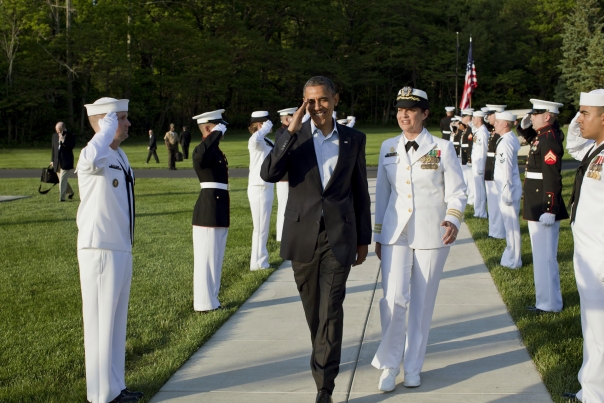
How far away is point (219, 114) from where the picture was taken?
313 inches

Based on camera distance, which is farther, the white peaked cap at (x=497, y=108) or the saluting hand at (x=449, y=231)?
the white peaked cap at (x=497, y=108)

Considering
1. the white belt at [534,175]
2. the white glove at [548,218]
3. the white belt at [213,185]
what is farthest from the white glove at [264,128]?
the white glove at [548,218]

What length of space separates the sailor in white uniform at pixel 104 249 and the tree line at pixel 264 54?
49092 millimetres

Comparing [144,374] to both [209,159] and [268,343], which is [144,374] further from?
[209,159]

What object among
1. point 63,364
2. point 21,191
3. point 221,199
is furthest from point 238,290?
point 21,191

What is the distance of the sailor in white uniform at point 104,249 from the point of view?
4.89 metres

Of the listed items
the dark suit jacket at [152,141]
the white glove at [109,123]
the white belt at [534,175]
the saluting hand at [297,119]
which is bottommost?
the dark suit jacket at [152,141]

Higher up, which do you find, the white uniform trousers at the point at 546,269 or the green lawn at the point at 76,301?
the white uniform trousers at the point at 546,269

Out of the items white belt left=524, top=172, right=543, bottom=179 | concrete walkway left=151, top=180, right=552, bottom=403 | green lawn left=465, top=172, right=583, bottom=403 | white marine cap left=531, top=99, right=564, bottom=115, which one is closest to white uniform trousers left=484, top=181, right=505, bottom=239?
green lawn left=465, top=172, right=583, bottom=403

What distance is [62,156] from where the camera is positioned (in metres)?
19.1

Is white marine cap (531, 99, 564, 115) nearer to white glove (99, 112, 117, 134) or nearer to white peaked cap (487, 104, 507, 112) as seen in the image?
white glove (99, 112, 117, 134)

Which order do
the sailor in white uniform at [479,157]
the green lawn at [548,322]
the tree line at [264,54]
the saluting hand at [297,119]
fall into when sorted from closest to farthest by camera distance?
the saluting hand at [297,119], the green lawn at [548,322], the sailor in white uniform at [479,157], the tree line at [264,54]

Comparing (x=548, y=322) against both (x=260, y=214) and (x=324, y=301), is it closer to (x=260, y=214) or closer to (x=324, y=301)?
(x=324, y=301)

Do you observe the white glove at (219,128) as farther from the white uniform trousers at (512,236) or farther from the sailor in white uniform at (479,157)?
the sailor in white uniform at (479,157)
